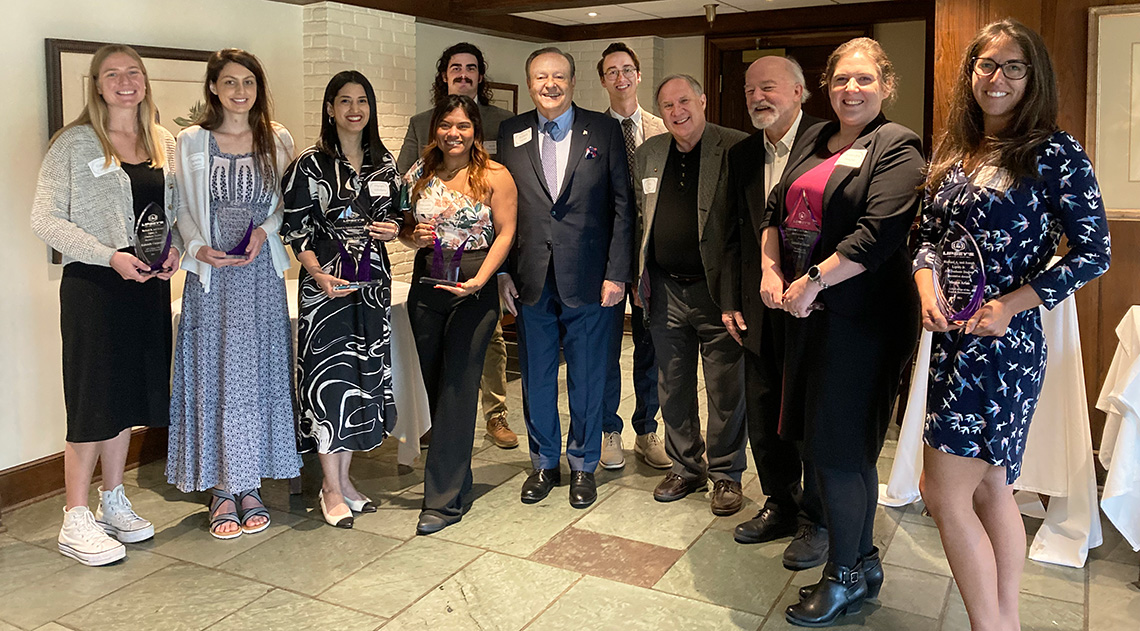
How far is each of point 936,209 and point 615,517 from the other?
6.13 feet

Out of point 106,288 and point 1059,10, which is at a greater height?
point 1059,10

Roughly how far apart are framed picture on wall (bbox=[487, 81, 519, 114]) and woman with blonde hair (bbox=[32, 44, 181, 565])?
4.13 m

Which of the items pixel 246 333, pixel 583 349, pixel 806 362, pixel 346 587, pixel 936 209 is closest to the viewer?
pixel 936 209

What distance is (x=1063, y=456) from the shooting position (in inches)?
127

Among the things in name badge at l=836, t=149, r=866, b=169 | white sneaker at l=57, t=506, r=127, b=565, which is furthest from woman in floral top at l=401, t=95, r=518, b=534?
name badge at l=836, t=149, r=866, b=169

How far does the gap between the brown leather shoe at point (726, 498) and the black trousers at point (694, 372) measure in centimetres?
3

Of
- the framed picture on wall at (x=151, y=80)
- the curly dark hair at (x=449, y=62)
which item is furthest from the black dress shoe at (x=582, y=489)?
the framed picture on wall at (x=151, y=80)

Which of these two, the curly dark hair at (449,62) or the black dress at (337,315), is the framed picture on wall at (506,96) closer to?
the curly dark hair at (449,62)

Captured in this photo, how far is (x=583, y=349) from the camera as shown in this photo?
377cm

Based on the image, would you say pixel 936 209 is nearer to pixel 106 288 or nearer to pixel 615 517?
pixel 615 517

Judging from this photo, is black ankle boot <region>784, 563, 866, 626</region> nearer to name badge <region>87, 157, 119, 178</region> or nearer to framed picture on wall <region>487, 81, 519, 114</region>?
name badge <region>87, 157, 119, 178</region>

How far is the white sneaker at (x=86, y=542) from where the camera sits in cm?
326

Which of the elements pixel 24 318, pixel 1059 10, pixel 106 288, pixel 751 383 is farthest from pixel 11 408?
pixel 1059 10

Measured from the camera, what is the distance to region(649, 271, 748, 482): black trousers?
361cm
